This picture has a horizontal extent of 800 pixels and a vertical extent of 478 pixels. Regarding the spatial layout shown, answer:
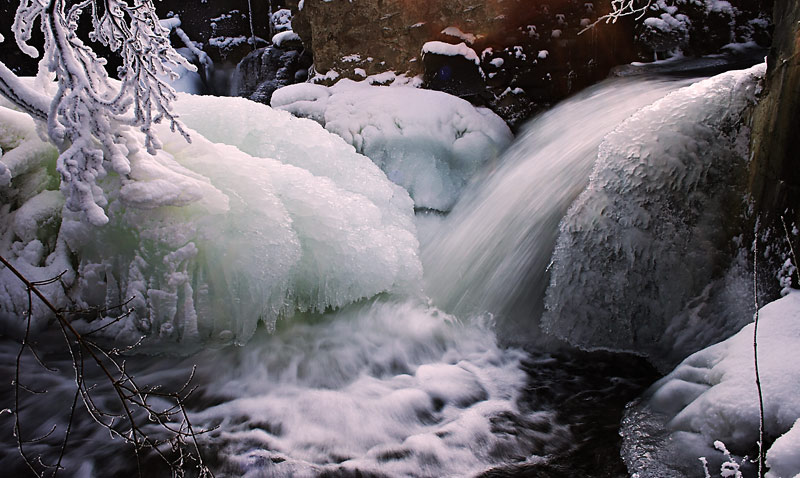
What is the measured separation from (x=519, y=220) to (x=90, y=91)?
312 cm

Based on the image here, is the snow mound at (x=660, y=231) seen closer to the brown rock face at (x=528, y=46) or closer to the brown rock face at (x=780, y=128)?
the brown rock face at (x=780, y=128)

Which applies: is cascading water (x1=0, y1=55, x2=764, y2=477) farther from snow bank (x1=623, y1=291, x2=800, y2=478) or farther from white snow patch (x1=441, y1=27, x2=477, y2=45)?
white snow patch (x1=441, y1=27, x2=477, y2=45)

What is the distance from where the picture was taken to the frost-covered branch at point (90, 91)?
2574 mm

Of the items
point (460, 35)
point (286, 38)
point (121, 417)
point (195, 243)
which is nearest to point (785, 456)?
point (121, 417)

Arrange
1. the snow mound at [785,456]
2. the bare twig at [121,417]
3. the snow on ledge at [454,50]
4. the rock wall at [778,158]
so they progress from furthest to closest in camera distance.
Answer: the snow on ledge at [454,50] → the rock wall at [778,158] → the snow mound at [785,456] → the bare twig at [121,417]

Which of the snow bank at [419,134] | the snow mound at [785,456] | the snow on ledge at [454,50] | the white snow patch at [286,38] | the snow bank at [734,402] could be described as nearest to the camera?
the snow mound at [785,456]

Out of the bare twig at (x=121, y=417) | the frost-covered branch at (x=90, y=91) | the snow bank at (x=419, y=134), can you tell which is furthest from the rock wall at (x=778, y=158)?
the frost-covered branch at (x=90, y=91)

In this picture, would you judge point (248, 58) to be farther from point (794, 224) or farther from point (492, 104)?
point (794, 224)

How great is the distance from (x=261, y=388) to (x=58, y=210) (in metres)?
1.76

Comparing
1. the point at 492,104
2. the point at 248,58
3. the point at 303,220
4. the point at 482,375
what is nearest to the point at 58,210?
the point at 303,220

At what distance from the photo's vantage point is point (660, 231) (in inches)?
131

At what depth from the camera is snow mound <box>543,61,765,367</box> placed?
3.19 m

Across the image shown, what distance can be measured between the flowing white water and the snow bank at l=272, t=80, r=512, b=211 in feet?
0.87

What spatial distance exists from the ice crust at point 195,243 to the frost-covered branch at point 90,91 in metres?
0.29
